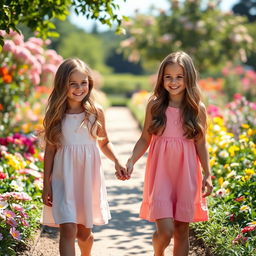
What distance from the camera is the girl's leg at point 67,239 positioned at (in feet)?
11.8

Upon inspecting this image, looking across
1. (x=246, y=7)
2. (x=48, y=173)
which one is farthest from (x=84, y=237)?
(x=246, y=7)

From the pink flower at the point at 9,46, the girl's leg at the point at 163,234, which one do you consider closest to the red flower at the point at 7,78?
the pink flower at the point at 9,46

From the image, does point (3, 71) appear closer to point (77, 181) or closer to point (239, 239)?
Answer: point (77, 181)

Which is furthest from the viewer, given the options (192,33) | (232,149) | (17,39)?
(192,33)

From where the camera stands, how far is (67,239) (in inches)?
142

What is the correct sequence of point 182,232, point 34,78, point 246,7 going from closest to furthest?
point 182,232
point 34,78
point 246,7

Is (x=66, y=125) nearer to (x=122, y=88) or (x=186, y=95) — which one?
(x=186, y=95)

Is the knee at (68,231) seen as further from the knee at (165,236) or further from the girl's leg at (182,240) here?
the girl's leg at (182,240)

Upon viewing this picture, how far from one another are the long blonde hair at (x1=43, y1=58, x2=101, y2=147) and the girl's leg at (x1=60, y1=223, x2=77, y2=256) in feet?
1.73

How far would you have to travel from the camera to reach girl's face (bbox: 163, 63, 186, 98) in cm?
381

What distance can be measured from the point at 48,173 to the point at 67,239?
17.2 inches

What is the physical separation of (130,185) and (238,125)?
1.73 m

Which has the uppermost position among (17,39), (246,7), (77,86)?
(246,7)

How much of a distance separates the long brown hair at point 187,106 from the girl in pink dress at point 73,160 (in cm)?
37
